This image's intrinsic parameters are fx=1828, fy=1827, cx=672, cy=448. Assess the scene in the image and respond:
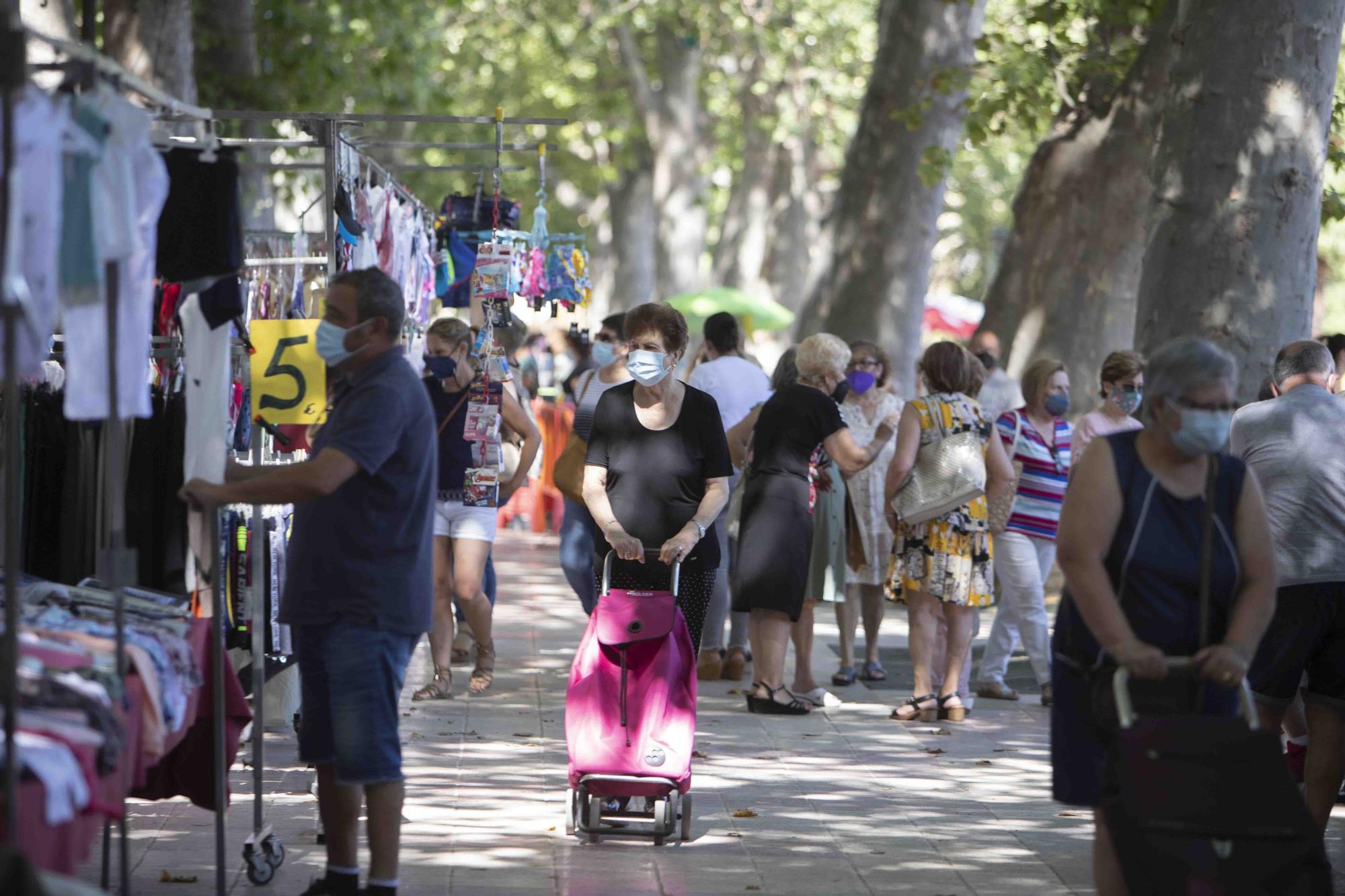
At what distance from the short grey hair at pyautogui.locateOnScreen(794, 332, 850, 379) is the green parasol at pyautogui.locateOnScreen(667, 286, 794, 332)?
13129 millimetres

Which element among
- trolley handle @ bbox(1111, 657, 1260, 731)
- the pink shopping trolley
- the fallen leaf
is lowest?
the fallen leaf

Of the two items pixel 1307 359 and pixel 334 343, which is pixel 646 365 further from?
pixel 1307 359

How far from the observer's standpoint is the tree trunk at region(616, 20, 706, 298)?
33.2m

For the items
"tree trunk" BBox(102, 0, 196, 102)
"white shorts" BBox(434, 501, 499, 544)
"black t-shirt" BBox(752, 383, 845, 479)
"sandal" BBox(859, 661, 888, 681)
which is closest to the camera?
"black t-shirt" BBox(752, 383, 845, 479)

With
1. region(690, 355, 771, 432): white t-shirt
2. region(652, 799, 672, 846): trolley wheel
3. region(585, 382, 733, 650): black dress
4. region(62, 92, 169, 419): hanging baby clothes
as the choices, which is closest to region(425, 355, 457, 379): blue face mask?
region(690, 355, 771, 432): white t-shirt

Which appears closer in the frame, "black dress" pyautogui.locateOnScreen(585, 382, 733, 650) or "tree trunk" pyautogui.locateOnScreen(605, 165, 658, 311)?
"black dress" pyautogui.locateOnScreen(585, 382, 733, 650)

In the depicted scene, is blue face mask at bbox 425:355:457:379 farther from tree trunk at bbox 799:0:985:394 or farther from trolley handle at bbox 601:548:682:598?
tree trunk at bbox 799:0:985:394

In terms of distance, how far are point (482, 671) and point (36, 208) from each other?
6.57 metres

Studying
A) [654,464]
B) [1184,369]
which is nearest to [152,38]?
[654,464]

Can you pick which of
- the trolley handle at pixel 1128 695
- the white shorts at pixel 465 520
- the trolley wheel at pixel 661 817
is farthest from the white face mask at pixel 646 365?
the trolley handle at pixel 1128 695

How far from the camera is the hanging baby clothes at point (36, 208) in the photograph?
3.98 m

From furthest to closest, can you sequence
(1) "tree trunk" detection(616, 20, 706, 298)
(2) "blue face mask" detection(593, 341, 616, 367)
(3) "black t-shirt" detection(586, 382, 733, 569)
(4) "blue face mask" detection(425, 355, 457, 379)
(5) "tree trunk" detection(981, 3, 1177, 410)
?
(1) "tree trunk" detection(616, 20, 706, 298)
(5) "tree trunk" detection(981, 3, 1177, 410)
(2) "blue face mask" detection(593, 341, 616, 367)
(4) "blue face mask" detection(425, 355, 457, 379)
(3) "black t-shirt" detection(586, 382, 733, 569)

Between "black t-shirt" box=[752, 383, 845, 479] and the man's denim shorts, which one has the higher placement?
"black t-shirt" box=[752, 383, 845, 479]

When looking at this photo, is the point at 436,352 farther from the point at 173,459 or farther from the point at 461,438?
the point at 173,459
